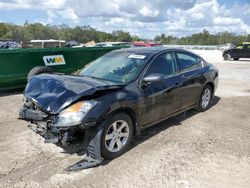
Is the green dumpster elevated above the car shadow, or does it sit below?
above

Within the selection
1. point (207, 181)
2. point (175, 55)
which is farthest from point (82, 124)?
point (175, 55)

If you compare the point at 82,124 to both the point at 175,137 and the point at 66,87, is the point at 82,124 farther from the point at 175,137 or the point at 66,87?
the point at 175,137

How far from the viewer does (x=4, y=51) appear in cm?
851

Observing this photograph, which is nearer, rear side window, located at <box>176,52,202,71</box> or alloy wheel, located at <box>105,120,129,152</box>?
alloy wheel, located at <box>105,120,129,152</box>

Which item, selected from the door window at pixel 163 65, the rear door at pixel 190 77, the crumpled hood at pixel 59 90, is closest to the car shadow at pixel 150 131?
the rear door at pixel 190 77

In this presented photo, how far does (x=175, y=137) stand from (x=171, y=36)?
311ft

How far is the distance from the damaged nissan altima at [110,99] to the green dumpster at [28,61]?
414 centimetres

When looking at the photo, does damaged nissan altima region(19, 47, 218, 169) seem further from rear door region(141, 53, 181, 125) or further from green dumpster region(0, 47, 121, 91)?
green dumpster region(0, 47, 121, 91)

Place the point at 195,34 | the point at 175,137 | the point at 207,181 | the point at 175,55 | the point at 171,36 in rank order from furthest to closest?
1. the point at 171,36
2. the point at 195,34
3. the point at 175,55
4. the point at 175,137
5. the point at 207,181

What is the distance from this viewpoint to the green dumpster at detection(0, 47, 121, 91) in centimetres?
866

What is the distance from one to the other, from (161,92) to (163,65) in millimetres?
589

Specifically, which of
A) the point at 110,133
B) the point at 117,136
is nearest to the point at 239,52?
the point at 117,136

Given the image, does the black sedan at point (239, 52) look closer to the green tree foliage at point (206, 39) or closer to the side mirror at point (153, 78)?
the side mirror at point (153, 78)

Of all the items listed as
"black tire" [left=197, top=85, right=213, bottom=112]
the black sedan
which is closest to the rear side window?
"black tire" [left=197, top=85, right=213, bottom=112]
